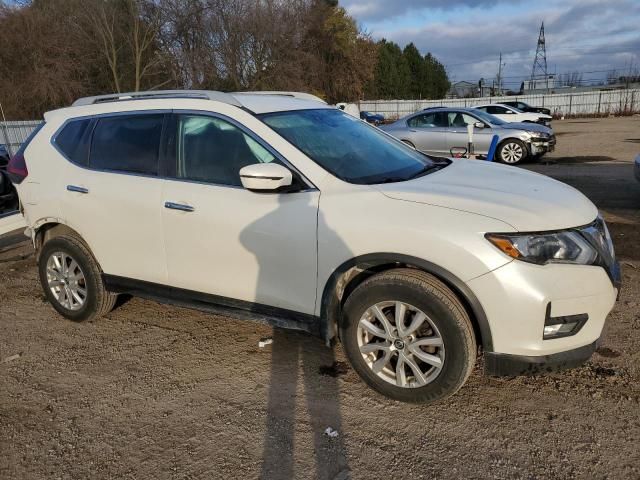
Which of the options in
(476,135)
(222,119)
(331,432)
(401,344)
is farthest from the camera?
(476,135)

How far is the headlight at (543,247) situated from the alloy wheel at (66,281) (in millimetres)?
3354

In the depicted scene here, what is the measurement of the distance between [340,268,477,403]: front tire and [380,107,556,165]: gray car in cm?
1054

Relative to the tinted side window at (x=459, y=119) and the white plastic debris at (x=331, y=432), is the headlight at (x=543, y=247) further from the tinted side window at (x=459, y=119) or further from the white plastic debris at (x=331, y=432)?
the tinted side window at (x=459, y=119)

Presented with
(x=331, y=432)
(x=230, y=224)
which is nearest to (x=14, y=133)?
(x=230, y=224)

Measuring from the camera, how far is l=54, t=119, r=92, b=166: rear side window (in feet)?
13.8

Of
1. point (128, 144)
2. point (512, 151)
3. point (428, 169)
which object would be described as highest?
point (128, 144)

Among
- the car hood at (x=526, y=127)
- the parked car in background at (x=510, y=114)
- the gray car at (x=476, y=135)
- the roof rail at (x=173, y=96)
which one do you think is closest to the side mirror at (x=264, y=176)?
Result: the roof rail at (x=173, y=96)

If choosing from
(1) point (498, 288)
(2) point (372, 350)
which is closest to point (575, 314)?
(1) point (498, 288)

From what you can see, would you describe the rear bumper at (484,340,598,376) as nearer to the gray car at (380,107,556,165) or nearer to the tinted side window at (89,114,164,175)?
the tinted side window at (89,114,164,175)

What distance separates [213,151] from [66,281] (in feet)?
6.33

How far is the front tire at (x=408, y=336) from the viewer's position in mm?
2826

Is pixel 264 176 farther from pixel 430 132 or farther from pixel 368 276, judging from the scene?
pixel 430 132

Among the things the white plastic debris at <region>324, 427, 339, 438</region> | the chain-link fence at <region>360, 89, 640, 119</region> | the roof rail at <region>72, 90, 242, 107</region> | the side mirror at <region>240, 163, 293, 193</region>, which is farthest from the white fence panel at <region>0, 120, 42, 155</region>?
the chain-link fence at <region>360, 89, 640, 119</region>

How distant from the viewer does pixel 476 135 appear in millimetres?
13047
